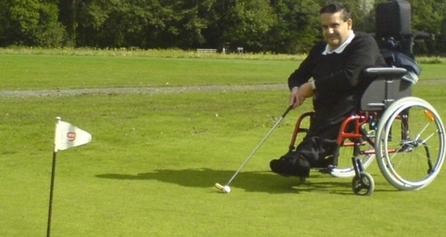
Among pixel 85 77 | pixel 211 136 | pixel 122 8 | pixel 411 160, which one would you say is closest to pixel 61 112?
pixel 211 136

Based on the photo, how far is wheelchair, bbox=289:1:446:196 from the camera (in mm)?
7898

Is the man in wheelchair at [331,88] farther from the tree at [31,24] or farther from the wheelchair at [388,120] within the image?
the tree at [31,24]

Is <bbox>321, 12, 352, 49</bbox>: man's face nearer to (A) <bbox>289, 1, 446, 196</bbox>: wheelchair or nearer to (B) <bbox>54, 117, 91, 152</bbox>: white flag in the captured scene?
(A) <bbox>289, 1, 446, 196</bbox>: wheelchair

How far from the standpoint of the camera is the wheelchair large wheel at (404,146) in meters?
7.90

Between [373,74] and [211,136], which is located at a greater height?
[373,74]

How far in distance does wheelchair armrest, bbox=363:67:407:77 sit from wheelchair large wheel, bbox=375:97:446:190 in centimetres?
26

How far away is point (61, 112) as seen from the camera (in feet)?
56.5

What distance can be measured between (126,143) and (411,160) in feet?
12.6

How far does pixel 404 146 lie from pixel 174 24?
86292 millimetres

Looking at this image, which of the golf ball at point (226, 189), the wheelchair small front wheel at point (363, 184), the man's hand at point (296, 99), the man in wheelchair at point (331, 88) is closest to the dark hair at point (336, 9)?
the man in wheelchair at point (331, 88)

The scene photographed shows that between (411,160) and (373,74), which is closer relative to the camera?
(373,74)

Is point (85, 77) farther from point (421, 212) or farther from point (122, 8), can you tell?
point (122, 8)

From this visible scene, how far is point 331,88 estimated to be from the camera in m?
7.96

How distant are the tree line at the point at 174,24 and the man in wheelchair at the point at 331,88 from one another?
76889 millimetres
